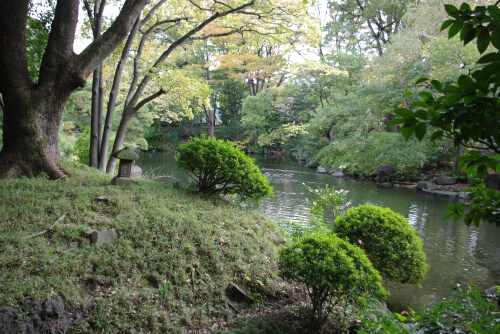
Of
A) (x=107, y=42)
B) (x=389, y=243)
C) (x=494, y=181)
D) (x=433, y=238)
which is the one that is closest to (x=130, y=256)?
(x=389, y=243)

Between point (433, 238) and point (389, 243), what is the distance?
3806 millimetres

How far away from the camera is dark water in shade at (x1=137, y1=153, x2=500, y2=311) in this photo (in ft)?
14.0

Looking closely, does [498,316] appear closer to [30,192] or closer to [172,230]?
[172,230]

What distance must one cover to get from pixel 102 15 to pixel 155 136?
24210 millimetres

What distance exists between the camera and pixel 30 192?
3762mm

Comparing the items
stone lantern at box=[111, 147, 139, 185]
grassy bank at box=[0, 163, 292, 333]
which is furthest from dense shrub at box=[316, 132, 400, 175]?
stone lantern at box=[111, 147, 139, 185]

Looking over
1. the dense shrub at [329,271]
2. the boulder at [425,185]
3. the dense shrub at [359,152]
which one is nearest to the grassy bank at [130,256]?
the dense shrub at [329,271]

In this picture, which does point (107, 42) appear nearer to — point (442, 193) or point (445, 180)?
point (442, 193)

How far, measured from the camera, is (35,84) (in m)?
4.58

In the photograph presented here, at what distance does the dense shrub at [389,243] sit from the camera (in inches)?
142

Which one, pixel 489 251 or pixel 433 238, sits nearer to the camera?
pixel 489 251

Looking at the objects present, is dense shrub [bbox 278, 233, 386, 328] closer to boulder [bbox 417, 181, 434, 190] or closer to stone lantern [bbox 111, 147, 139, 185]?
stone lantern [bbox 111, 147, 139, 185]

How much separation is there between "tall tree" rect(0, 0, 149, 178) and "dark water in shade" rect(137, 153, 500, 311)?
16.0 feet

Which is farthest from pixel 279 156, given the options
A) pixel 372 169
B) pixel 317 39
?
A: pixel 317 39
